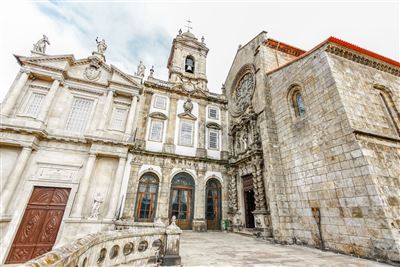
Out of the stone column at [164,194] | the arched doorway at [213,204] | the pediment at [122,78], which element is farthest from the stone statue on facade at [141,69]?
the arched doorway at [213,204]

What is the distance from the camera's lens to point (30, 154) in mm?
10352

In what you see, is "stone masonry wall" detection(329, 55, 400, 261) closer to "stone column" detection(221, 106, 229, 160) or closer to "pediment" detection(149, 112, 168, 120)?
"stone column" detection(221, 106, 229, 160)

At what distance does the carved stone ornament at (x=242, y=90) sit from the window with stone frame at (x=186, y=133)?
394 centimetres

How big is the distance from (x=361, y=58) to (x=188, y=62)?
47.9 feet

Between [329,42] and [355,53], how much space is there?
1.77 m

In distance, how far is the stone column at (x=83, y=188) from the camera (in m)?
9.98

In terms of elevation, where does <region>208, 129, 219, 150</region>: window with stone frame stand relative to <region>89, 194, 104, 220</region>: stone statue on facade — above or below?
above

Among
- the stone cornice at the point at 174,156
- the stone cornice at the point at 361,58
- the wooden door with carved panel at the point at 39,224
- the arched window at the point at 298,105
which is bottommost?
the wooden door with carved panel at the point at 39,224

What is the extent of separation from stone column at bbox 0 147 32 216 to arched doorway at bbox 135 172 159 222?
6346mm

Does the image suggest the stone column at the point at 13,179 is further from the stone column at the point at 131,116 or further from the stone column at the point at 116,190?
the stone column at the point at 131,116

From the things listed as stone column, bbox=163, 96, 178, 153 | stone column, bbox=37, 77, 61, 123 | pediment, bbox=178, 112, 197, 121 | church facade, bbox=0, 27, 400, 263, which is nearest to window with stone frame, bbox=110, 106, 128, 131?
church facade, bbox=0, 27, 400, 263

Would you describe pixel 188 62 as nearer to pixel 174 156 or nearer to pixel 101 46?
pixel 101 46

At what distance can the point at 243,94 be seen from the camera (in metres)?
15.0

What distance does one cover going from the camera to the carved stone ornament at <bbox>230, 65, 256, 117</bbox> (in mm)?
13851
